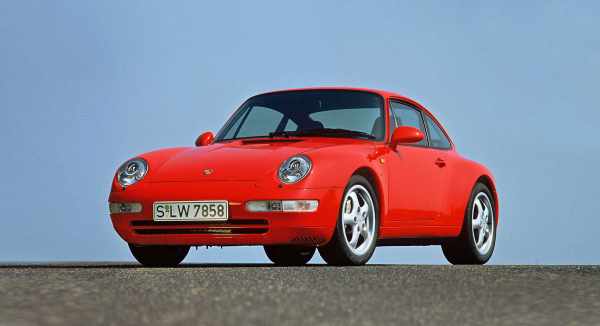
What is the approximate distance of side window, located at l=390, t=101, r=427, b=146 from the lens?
9.64 m

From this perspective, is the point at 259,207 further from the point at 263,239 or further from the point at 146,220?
the point at 146,220

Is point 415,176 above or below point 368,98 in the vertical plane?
below

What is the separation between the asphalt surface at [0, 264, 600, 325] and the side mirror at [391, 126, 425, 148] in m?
2.04

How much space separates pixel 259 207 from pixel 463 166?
10.1ft

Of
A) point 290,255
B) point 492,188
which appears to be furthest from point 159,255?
point 492,188

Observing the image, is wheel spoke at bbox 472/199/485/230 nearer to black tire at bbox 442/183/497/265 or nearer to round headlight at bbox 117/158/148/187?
black tire at bbox 442/183/497/265

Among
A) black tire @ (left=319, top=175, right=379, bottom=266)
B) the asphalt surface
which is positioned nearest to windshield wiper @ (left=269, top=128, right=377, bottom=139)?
black tire @ (left=319, top=175, right=379, bottom=266)

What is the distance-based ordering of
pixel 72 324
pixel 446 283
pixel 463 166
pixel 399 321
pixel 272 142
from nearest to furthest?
pixel 72 324 < pixel 399 321 < pixel 446 283 < pixel 272 142 < pixel 463 166

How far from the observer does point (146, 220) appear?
8.16 meters

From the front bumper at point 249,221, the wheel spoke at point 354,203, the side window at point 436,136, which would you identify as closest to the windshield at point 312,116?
the side window at point 436,136

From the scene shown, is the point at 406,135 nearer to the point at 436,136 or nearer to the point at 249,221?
the point at 436,136

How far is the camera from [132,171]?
8.54 m

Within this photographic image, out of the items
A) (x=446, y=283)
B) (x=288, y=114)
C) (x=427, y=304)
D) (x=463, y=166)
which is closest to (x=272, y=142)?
(x=288, y=114)

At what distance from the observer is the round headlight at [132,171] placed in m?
8.42
